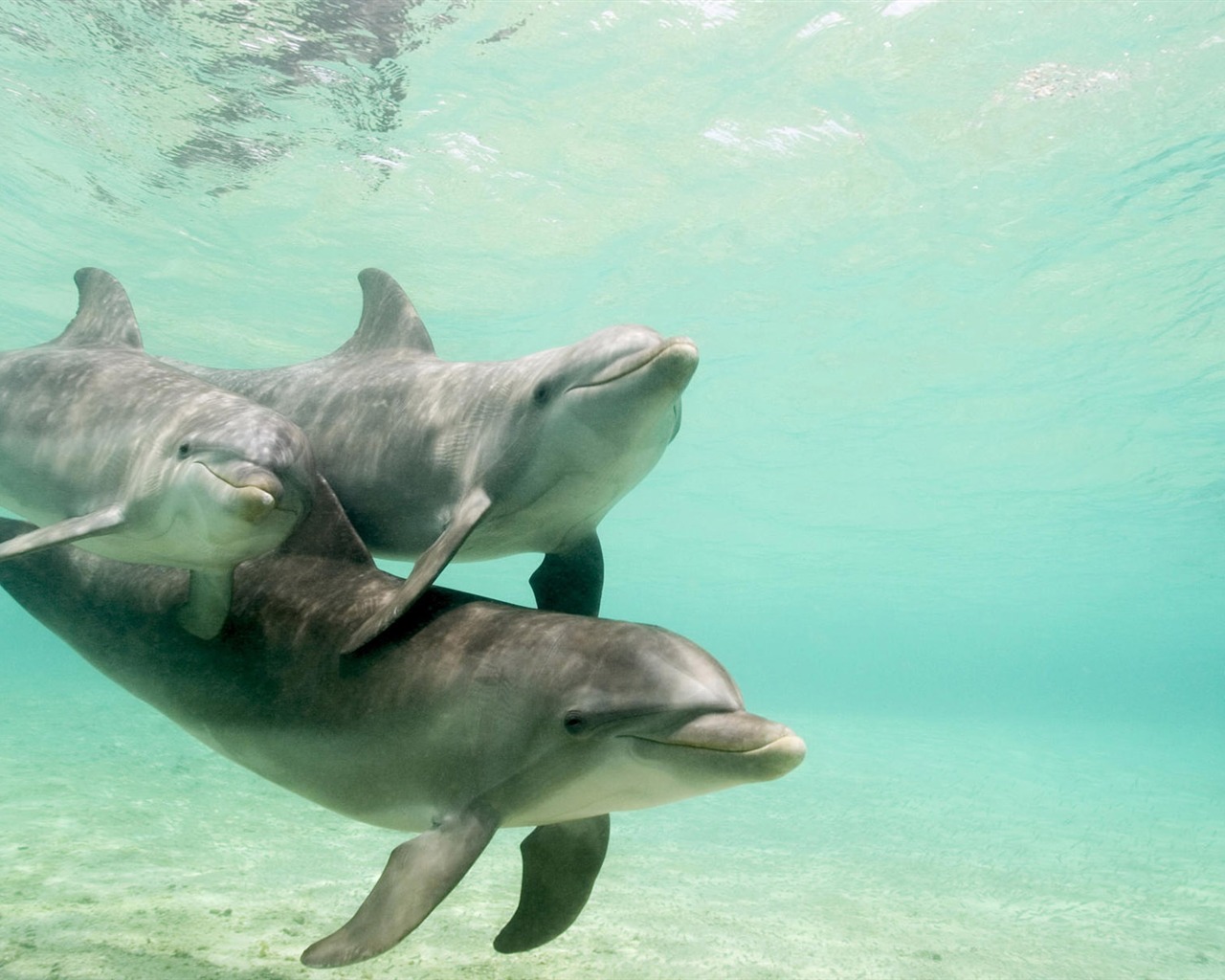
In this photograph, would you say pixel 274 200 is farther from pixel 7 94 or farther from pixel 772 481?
pixel 772 481

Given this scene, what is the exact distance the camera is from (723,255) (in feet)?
69.1

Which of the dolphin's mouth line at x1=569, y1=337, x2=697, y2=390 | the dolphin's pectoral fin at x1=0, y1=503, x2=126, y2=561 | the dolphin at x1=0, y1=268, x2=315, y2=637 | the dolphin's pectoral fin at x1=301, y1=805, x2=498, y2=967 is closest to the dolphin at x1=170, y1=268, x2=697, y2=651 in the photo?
the dolphin's mouth line at x1=569, y1=337, x2=697, y2=390

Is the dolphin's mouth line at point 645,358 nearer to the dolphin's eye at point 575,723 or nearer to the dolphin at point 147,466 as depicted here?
the dolphin at point 147,466

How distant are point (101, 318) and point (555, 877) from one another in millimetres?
5570

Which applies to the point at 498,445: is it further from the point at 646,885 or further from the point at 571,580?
the point at 646,885

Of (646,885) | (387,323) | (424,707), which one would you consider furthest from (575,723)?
(646,885)

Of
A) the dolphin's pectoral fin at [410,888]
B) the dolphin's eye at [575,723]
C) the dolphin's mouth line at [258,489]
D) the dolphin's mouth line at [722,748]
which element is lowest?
the dolphin's pectoral fin at [410,888]

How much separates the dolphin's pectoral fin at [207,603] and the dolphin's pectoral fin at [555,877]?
6.23ft

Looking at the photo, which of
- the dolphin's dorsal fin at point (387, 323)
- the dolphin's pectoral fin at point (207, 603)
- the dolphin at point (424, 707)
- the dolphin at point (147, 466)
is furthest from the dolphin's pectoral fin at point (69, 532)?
the dolphin's dorsal fin at point (387, 323)

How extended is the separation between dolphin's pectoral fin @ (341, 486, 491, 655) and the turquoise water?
2.92 m

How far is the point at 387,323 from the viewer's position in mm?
6484

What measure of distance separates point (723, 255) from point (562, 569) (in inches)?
684

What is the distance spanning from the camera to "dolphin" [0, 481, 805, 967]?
3.11 metres

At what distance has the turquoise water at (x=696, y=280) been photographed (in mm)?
8508
